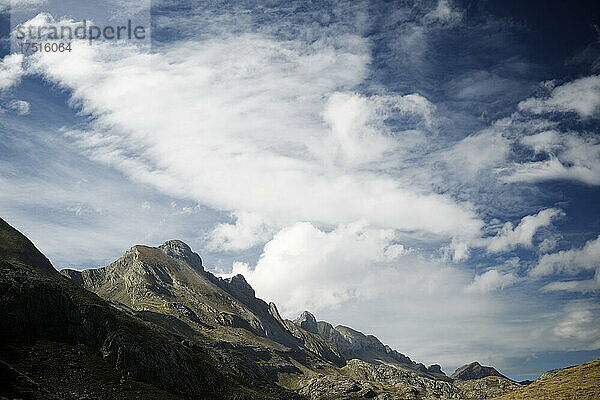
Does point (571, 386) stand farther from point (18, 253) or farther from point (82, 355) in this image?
point (18, 253)

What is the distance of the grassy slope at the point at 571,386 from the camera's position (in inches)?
3273

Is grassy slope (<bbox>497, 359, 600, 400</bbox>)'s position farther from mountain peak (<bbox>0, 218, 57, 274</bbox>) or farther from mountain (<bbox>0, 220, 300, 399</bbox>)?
mountain peak (<bbox>0, 218, 57, 274</bbox>)

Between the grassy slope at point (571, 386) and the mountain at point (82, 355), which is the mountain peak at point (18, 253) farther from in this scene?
the grassy slope at point (571, 386)

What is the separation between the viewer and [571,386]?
91.1 meters

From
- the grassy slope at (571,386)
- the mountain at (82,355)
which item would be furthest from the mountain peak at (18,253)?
the grassy slope at (571,386)

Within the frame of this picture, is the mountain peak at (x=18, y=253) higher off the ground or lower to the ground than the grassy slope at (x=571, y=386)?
higher

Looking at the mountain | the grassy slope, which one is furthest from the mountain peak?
the grassy slope

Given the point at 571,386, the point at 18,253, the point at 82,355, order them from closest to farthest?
the point at 571,386
the point at 82,355
the point at 18,253

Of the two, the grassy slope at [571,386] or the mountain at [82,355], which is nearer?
the grassy slope at [571,386]

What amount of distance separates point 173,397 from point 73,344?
119 feet

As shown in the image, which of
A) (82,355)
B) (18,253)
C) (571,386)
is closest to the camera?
(571,386)

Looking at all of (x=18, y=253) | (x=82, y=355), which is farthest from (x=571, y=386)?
(x=18, y=253)

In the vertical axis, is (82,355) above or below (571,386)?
above

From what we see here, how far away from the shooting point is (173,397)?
125812 mm
